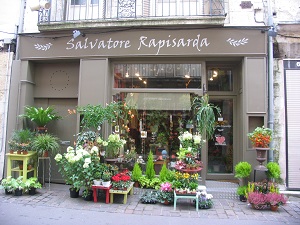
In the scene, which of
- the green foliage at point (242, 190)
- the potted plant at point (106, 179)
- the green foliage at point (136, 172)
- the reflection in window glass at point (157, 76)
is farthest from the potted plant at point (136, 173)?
the green foliage at point (242, 190)

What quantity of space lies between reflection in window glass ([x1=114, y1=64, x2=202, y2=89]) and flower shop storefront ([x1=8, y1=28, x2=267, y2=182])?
0.03m

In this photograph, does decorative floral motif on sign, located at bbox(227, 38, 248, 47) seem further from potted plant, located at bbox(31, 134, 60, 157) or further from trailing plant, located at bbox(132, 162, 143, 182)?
potted plant, located at bbox(31, 134, 60, 157)

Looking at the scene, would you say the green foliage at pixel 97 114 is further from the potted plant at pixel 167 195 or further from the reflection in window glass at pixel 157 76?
the potted plant at pixel 167 195

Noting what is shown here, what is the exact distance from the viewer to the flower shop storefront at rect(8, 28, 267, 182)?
7.48 meters

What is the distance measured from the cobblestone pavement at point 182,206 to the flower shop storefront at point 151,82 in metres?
1.04

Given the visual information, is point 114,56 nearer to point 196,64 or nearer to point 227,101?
point 196,64

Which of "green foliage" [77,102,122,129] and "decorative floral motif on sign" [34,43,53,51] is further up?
"decorative floral motif on sign" [34,43,53,51]

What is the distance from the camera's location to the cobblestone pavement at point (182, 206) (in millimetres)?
5605

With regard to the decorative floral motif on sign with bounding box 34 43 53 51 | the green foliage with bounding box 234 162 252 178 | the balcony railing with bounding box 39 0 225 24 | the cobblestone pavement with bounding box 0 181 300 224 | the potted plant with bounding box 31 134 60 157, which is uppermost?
the balcony railing with bounding box 39 0 225 24

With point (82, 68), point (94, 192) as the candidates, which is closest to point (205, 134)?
point (94, 192)

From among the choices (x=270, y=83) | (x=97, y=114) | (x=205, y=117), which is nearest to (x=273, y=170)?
(x=205, y=117)

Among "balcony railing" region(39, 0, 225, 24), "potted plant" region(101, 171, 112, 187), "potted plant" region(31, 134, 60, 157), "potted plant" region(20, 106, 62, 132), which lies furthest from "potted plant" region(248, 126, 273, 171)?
"potted plant" region(20, 106, 62, 132)

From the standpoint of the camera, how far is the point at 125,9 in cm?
786

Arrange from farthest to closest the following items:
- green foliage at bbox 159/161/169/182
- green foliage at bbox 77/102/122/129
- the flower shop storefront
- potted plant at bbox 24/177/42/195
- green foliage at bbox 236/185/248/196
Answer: the flower shop storefront < green foliage at bbox 159/161/169/182 < green foliage at bbox 77/102/122/129 < potted plant at bbox 24/177/42/195 < green foliage at bbox 236/185/248/196
